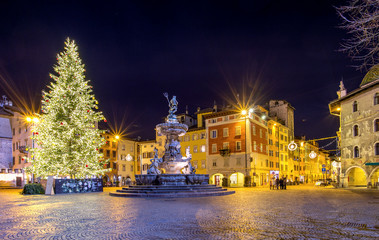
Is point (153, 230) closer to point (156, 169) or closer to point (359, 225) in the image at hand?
point (359, 225)

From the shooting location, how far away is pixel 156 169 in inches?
964

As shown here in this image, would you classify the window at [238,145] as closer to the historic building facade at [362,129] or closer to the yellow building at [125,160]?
the historic building facade at [362,129]

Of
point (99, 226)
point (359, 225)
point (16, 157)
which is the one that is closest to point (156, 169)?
point (99, 226)

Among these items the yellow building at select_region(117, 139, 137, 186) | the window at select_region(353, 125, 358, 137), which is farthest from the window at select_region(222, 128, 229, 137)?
the yellow building at select_region(117, 139, 137, 186)

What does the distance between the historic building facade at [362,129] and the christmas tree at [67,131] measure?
27.2 meters

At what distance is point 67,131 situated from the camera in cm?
2717

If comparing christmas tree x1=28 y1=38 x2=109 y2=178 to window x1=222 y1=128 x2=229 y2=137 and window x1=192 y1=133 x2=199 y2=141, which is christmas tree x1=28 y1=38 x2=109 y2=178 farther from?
window x1=192 y1=133 x2=199 y2=141

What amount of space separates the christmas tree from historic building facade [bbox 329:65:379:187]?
27221 mm

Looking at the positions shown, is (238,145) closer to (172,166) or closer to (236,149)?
(236,149)

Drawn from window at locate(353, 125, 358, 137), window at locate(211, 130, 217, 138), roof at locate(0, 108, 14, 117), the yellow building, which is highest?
roof at locate(0, 108, 14, 117)

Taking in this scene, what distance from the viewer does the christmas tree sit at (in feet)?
86.6

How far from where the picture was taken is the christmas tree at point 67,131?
2641 cm

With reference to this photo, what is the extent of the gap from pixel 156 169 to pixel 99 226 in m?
15.9

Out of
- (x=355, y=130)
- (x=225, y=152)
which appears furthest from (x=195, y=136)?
(x=355, y=130)
